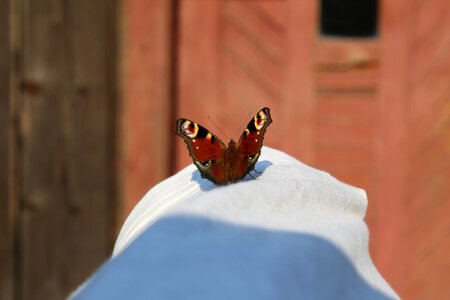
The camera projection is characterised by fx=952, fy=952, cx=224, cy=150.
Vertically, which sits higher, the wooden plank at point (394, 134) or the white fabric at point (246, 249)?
the white fabric at point (246, 249)

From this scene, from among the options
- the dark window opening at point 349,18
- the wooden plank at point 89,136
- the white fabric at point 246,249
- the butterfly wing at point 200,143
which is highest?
the white fabric at point 246,249

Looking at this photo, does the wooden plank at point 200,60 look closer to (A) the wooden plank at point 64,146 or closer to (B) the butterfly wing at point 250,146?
(A) the wooden plank at point 64,146

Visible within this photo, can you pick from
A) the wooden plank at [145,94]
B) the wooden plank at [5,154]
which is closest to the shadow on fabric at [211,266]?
the wooden plank at [5,154]

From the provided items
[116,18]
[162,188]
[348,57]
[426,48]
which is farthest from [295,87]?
[162,188]

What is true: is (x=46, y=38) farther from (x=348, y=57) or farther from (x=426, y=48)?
(x=426, y=48)

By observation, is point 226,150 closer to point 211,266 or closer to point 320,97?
point 211,266

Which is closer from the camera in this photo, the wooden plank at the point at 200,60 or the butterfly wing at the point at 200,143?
the butterfly wing at the point at 200,143
